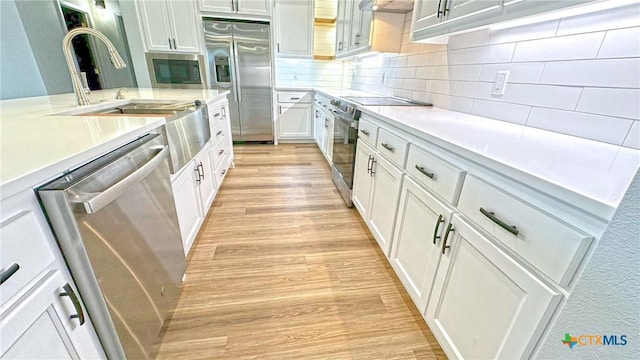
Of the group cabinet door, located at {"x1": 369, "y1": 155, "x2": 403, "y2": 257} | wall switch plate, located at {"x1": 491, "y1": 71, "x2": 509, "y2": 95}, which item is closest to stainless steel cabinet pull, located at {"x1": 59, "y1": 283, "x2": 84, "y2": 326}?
cabinet door, located at {"x1": 369, "y1": 155, "x2": 403, "y2": 257}

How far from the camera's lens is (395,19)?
2279 mm

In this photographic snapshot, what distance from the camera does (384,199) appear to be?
1558mm

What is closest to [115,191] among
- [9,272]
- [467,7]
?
[9,272]

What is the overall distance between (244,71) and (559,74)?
11.7 feet

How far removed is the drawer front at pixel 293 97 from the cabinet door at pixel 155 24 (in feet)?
5.25

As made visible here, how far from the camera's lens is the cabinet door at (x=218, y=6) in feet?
10.7

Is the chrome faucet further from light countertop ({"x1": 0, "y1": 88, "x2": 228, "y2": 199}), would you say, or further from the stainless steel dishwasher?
the stainless steel dishwasher

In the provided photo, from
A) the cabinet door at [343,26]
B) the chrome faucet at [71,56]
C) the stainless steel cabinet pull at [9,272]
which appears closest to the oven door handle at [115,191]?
the stainless steel cabinet pull at [9,272]

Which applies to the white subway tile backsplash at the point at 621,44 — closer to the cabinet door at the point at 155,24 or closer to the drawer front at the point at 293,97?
the drawer front at the point at 293,97

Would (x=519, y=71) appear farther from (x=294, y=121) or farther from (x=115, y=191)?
(x=294, y=121)

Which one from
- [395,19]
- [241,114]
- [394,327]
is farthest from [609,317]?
[241,114]

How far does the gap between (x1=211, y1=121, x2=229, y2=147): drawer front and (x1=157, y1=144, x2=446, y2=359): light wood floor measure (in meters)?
0.56

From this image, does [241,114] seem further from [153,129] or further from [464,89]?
[464,89]

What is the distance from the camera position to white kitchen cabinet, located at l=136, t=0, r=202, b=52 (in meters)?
3.20
